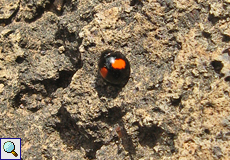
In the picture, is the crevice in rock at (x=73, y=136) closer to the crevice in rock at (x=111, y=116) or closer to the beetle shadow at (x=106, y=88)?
the crevice in rock at (x=111, y=116)

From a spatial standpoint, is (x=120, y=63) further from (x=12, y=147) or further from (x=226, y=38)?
(x=12, y=147)

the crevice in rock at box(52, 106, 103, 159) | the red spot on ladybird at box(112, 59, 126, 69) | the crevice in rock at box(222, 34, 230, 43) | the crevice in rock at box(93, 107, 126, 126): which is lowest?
the crevice in rock at box(52, 106, 103, 159)

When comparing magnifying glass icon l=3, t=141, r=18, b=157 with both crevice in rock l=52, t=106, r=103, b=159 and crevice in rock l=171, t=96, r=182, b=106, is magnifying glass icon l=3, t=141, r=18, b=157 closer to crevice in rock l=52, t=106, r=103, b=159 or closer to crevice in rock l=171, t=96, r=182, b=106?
crevice in rock l=52, t=106, r=103, b=159

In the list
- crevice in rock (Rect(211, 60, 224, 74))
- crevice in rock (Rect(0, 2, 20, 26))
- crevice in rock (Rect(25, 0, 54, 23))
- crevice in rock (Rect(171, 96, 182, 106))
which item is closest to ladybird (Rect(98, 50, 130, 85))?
crevice in rock (Rect(171, 96, 182, 106))

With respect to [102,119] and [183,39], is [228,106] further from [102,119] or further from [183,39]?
[102,119]

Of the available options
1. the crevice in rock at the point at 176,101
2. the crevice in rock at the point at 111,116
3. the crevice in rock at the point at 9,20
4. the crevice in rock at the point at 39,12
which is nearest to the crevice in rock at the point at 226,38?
the crevice in rock at the point at 176,101

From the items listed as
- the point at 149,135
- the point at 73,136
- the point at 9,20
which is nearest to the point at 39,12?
the point at 9,20

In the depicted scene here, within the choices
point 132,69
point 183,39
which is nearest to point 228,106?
point 183,39
